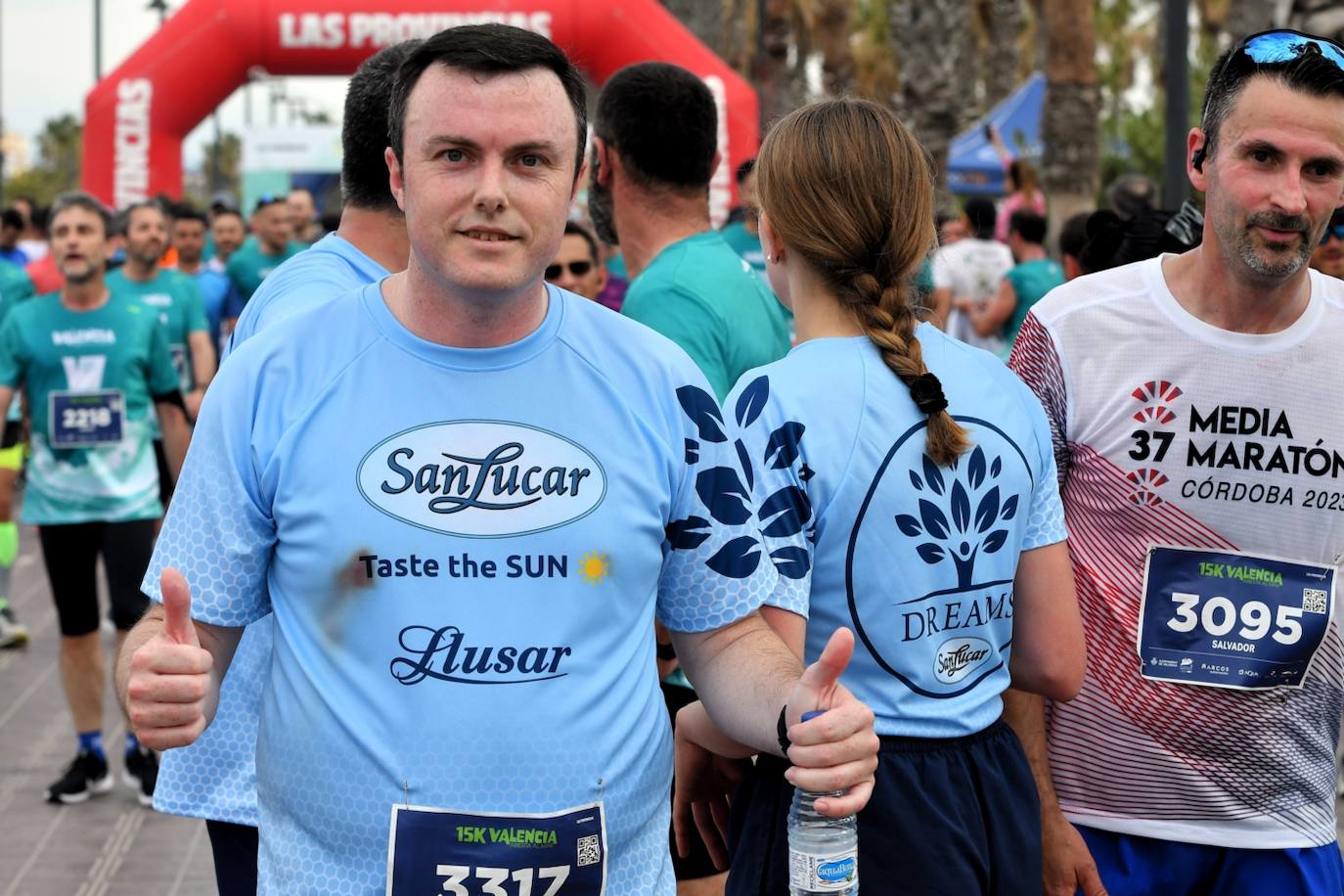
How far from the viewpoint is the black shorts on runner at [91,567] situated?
7.01m

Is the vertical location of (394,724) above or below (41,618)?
above

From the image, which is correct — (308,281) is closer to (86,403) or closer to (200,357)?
(86,403)

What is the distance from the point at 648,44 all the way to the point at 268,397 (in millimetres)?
15269

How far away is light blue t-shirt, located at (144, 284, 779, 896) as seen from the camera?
232 centimetres

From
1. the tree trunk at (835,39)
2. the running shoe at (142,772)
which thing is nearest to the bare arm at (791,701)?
the running shoe at (142,772)

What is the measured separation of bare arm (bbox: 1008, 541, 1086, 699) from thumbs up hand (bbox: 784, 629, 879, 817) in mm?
772

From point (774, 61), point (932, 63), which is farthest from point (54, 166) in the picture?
point (932, 63)

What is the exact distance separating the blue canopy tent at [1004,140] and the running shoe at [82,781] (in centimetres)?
2009

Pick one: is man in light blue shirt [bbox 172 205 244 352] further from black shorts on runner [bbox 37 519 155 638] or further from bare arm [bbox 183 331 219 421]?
black shorts on runner [bbox 37 519 155 638]

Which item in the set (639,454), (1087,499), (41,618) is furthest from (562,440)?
(41,618)

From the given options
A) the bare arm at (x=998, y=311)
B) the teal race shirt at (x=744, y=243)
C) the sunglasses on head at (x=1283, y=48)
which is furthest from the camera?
the bare arm at (x=998, y=311)

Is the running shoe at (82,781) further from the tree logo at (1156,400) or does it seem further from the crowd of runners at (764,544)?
the tree logo at (1156,400)

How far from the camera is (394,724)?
7.60 feet

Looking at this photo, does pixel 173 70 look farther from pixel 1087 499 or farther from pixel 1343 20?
pixel 1087 499
